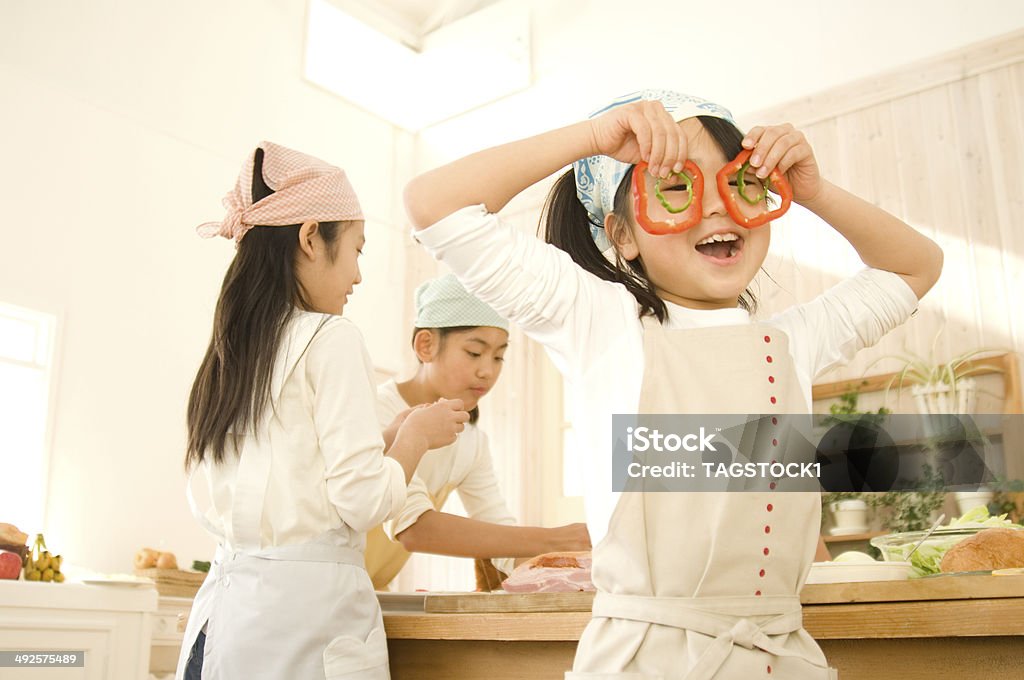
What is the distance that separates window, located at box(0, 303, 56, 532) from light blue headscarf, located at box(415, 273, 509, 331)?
294cm

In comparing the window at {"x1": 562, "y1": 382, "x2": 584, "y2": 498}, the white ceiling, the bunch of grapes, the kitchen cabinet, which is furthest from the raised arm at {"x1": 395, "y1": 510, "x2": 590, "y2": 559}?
the white ceiling

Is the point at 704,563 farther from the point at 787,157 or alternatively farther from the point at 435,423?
the point at 435,423

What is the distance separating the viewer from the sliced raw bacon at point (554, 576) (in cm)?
150

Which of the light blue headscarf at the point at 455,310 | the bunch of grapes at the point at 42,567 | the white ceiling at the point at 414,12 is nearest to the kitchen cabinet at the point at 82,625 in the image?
the bunch of grapes at the point at 42,567

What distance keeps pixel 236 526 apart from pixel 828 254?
400 cm

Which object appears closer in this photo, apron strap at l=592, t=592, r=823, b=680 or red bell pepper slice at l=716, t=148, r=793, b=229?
apron strap at l=592, t=592, r=823, b=680

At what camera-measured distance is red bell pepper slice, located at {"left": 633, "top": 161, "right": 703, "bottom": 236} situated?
1044 millimetres

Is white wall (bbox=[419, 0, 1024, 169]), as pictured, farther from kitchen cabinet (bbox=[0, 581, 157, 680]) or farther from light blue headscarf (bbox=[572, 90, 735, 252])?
light blue headscarf (bbox=[572, 90, 735, 252])

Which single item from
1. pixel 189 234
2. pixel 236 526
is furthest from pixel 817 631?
pixel 189 234

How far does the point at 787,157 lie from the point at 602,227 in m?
0.25

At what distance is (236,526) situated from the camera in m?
1.41

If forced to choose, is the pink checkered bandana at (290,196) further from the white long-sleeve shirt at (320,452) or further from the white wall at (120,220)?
the white wall at (120,220)

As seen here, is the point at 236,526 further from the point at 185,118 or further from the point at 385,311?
the point at 385,311

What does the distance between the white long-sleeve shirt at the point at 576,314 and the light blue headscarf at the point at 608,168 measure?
0.16m
